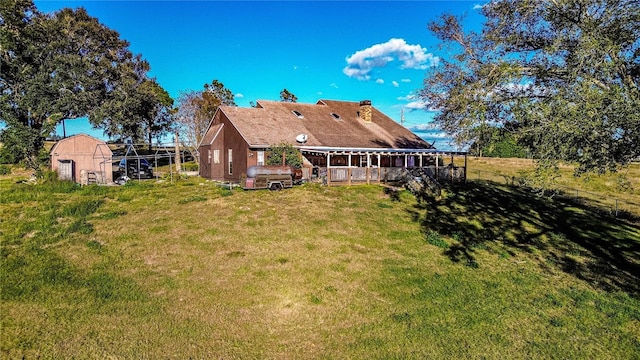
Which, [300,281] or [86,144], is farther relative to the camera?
[86,144]

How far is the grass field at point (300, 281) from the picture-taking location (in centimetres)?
770

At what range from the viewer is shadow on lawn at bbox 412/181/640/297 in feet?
42.3

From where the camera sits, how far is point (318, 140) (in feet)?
89.0

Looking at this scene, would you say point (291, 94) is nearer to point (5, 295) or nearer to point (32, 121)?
point (32, 121)

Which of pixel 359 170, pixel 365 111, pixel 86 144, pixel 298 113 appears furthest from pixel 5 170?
pixel 365 111

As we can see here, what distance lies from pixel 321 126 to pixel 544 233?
19004 millimetres

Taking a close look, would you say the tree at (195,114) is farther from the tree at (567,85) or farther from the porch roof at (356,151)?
the tree at (567,85)

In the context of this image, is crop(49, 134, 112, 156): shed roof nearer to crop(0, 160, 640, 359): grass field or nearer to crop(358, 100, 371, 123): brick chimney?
crop(0, 160, 640, 359): grass field

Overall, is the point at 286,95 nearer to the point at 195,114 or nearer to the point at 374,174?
the point at 195,114

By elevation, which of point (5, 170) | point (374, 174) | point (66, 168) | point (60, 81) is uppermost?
point (60, 81)

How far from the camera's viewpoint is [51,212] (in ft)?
48.6

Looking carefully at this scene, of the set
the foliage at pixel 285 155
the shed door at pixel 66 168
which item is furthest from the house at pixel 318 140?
the shed door at pixel 66 168

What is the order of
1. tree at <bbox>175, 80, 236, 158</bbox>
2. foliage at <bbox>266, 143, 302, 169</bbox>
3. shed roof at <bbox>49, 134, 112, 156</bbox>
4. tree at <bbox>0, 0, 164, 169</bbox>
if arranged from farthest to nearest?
tree at <bbox>175, 80, 236, 158</bbox> < tree at <bbox>0, 0, 164, 169</bbox> < shed roof at <bbox>49, 134, 112, 156</bbox> < foliage at <bbox>266, 143, 302, 169</bbox>

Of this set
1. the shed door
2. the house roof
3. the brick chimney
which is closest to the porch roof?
the house roof
